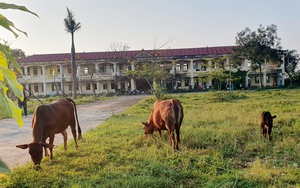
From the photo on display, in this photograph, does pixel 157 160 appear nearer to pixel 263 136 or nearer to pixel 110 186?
pixel 110 186

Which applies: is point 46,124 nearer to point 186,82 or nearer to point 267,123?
point 267,123

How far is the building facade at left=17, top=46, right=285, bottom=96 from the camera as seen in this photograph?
42.1 metres

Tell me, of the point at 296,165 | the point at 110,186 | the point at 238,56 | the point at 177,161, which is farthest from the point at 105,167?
the point at 238,56

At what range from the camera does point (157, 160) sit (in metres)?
5.01

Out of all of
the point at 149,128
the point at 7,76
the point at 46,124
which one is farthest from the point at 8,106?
the point at 149,128

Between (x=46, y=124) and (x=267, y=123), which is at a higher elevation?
(x=46, y=124)

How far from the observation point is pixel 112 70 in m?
44.7

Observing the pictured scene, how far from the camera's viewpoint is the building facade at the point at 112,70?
1657 inches

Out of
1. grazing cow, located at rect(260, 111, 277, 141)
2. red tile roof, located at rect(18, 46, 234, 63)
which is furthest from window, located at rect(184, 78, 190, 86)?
grazing cow, located at rect(260, 111, 277, 141)

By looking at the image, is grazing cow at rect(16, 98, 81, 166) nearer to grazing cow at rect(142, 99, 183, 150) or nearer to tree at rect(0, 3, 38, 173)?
grazing cow at rect(142, 99, 183, 150)

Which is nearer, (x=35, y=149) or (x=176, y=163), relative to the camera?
(x=35, y=149)

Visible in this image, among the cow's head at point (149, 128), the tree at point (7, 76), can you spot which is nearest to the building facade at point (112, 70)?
the cow's head at point (149, 128)

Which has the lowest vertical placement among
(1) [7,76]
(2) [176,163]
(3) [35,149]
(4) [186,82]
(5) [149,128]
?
(2) [176,163]

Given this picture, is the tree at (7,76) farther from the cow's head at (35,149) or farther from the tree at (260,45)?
the tree at (260,45)
